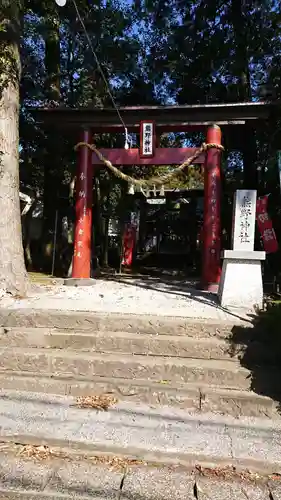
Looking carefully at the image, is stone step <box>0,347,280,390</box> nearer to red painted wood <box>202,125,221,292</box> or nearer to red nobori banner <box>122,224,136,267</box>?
red painted wood <box>202,125,221,292</box>

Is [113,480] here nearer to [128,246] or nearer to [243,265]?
[243,265]

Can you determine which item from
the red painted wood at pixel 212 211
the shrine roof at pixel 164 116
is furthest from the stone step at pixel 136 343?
the shrine roof at pixel 164 116

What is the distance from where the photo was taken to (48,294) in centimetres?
702

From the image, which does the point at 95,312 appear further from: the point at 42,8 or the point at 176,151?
the point at 42,8

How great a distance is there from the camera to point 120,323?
4984mm

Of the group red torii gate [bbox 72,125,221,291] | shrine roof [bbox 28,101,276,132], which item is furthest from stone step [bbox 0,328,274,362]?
shrine roof [bbox 28,101,276,132]

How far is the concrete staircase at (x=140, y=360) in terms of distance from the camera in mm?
4066

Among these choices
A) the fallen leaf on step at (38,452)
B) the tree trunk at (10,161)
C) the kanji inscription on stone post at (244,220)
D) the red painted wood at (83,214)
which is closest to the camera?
the fallen leaf on step at (38,452)

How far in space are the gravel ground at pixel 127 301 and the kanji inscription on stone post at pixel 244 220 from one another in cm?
106

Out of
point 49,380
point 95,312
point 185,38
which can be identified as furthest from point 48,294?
point 185,38

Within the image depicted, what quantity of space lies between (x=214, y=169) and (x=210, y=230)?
1.36 metres

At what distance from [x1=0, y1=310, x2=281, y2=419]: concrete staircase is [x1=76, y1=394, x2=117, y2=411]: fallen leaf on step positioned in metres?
0.09

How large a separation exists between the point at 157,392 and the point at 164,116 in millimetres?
6679

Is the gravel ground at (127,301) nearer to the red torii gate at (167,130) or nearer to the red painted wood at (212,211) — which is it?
the red painted wood at (212,211)
